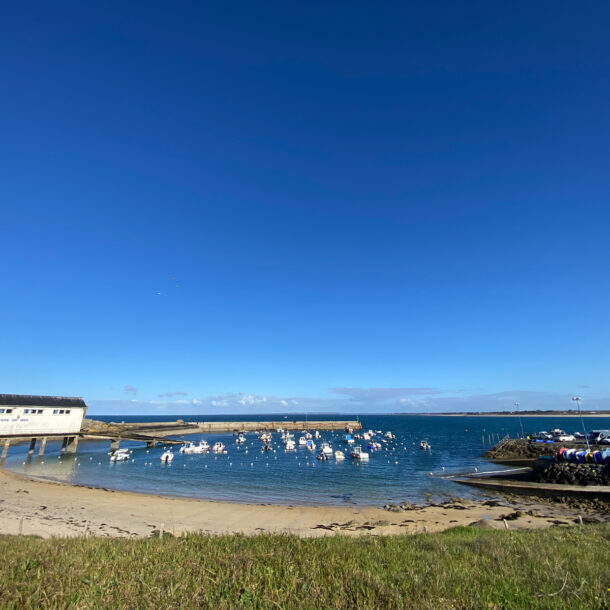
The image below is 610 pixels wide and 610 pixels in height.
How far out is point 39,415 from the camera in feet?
204

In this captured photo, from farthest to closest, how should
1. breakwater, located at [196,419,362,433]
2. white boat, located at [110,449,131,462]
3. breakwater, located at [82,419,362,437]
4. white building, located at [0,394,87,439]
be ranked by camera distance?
breakwater, located at [196,419,362,433], breakwater, located at [82,419,362,437], white boat, located at [110,449,131,462], white building, located at [0,394,87,439]

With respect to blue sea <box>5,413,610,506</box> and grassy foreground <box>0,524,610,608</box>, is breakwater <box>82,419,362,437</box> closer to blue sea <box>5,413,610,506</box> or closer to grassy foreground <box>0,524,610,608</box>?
blue sea <box>5,413,610,506</box>

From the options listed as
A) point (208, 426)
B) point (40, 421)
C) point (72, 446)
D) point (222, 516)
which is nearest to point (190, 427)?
point (208, 426)

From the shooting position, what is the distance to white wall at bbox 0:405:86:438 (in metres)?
58.0

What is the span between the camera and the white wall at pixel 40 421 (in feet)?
190

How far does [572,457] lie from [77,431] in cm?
8677

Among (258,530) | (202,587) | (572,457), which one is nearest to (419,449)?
(572,457)

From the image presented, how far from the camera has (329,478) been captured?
5128 centimetres

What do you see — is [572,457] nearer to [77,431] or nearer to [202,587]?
[202,587]

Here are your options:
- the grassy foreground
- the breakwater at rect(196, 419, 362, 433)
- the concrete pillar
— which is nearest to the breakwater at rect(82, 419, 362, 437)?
the breakwater at rect(196, 419, 362, 433)

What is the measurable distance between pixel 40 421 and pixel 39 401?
3669 mm

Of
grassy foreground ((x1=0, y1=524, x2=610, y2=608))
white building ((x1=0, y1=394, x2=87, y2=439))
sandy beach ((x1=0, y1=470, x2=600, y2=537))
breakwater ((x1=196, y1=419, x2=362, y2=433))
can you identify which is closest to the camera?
grassy foreground ((x1=0, y1=524, x2=610, y2=608))

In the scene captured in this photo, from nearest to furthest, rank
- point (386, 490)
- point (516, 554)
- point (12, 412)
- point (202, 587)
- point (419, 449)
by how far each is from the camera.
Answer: point (202, 587) < point (516, 554) < point (386, 490) < point (12, 412) < point (419, 449)

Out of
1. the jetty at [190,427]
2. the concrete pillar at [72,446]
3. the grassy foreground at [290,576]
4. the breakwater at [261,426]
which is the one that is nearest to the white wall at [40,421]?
the concrete pillar at [72,446]
